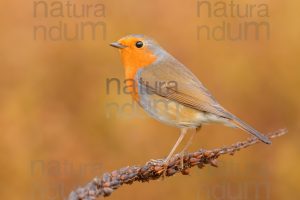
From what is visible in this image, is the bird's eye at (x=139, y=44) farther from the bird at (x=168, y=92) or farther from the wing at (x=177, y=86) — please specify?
the wing at (x=177, y=86)

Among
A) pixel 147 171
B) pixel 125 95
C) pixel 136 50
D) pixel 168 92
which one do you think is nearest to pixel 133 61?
pixel 136 50

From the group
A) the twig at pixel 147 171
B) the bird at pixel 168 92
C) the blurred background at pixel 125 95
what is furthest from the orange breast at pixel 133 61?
the twig at pixel 147 171

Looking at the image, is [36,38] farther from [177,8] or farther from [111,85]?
[177,8]

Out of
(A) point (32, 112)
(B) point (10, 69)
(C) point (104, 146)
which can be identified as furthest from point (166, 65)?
(B) point (10, 69)

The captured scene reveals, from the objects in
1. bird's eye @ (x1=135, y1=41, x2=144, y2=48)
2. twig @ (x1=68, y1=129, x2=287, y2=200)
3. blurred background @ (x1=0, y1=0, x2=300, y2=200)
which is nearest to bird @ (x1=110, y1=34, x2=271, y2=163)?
bird's eye @ (x1=135, y1=41, x2=144, y2=48)

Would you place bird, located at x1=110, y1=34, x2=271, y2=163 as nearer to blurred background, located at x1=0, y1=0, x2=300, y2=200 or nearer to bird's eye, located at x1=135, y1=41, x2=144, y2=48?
bird's eye, located at x1=135, y1=41, x2=144, y2=48

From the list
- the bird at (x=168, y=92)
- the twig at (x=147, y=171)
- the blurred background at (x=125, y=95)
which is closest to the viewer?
the twig at (x=147, y=171)

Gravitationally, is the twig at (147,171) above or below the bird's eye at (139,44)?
below
